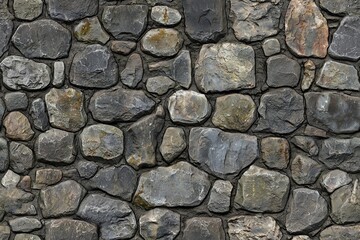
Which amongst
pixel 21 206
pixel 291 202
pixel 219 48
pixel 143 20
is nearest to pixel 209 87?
pixel 219 48

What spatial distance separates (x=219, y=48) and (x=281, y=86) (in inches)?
13.0

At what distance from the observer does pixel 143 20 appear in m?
2.99

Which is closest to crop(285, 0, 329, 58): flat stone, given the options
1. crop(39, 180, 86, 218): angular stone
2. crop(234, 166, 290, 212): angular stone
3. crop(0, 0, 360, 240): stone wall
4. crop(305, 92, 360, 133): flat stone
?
crop(0, 0, 360, 240): stone wall

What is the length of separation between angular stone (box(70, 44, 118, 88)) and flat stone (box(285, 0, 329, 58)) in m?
0.82

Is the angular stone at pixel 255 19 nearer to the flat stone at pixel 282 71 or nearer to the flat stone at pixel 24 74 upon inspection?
the flat stone at pixel 282 71

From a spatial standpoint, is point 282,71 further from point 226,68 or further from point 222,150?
point 222,150

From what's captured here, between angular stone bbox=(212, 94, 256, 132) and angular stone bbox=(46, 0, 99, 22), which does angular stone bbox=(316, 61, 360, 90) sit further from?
angular stone bbox=(46, 0, 99, 22)

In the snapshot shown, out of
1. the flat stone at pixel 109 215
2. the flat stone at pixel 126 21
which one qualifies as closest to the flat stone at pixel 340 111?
the flat stone at pixel 126 21

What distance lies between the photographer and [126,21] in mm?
2998

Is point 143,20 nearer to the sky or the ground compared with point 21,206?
nearer to the sky

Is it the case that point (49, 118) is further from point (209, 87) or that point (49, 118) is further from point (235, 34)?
point (235, 34)

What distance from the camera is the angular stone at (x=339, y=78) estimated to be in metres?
2.95

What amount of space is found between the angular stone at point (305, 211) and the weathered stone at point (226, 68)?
55 centimetres

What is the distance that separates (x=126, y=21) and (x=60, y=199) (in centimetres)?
88
